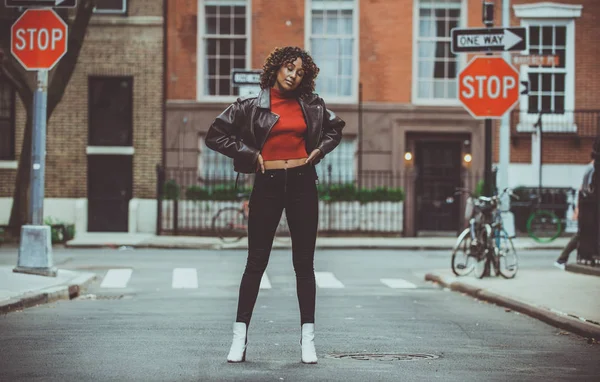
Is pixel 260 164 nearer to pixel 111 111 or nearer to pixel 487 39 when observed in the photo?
pixel 487 39

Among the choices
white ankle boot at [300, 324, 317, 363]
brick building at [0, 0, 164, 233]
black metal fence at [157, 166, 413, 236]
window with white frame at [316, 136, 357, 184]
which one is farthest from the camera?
window with white frame at [316, 136, 357, 184]

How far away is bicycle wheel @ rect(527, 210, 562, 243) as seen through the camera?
79.0ft

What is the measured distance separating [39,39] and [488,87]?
6174 millimetres

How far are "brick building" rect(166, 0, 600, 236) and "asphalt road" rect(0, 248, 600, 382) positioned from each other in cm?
Result: 1236

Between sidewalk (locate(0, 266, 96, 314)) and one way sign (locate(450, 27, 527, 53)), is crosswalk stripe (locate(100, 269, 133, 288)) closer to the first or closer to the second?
sidewalk (locate(0, 266, 96, 314))

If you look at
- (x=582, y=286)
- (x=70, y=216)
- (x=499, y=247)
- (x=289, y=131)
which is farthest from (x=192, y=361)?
(x=70, y=216)

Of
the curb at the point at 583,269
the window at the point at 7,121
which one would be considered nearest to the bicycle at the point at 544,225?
the curb at the point at 583,269

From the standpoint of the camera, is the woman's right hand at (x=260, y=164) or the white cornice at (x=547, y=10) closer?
the woman's right hand at (x=260, y=164)

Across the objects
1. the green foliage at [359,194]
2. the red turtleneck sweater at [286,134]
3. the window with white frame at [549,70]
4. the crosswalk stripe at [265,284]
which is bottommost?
the crosswalk stripe at [265,284]

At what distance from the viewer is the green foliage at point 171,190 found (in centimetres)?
2494

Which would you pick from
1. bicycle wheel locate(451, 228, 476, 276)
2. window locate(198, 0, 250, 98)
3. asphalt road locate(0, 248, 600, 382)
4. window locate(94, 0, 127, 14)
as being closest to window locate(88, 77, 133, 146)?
window locate(94, 0, 127, 14)

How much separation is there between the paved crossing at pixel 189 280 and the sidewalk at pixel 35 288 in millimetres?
448

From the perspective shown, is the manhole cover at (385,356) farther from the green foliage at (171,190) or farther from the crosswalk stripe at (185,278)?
the green foliage at (171,190)

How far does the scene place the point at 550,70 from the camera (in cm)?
2645
